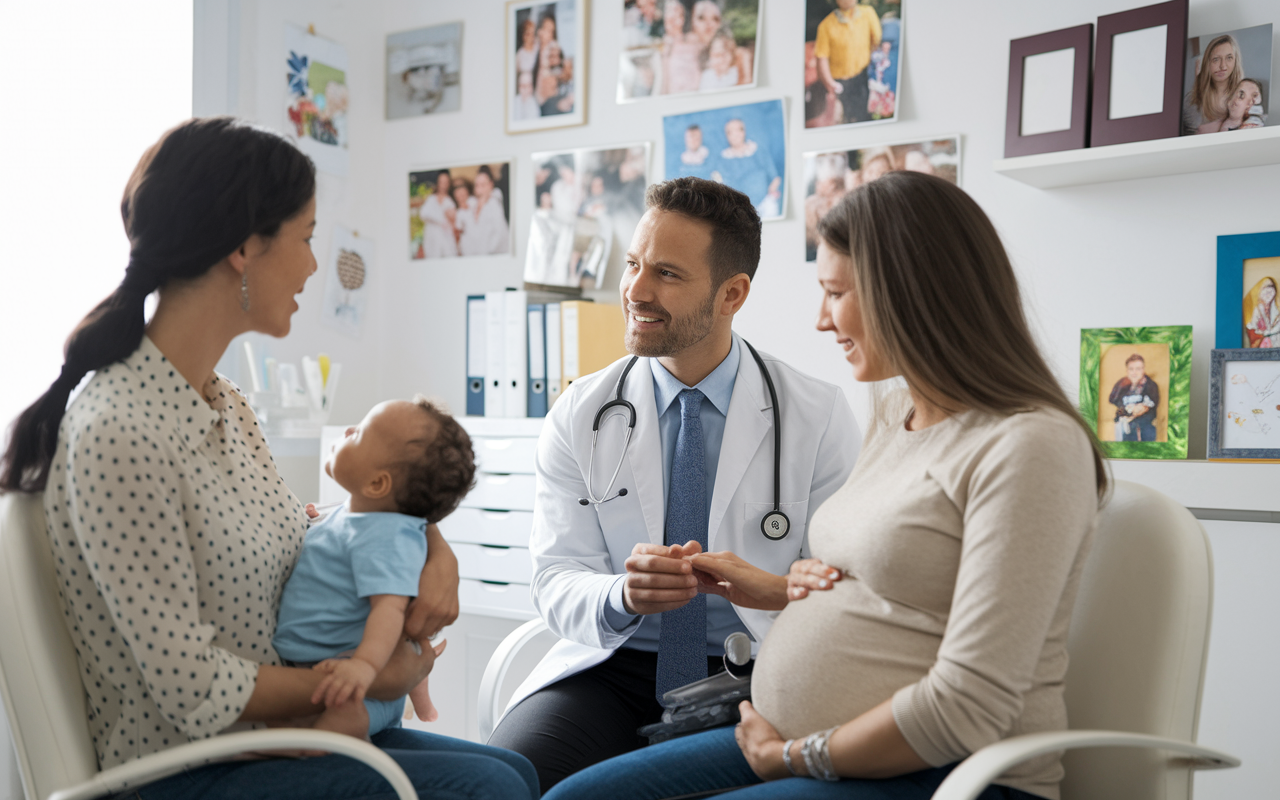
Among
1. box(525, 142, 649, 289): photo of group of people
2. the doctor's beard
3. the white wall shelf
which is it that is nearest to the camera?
the doctor's beard

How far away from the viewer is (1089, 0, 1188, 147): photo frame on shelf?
2174 millimetres

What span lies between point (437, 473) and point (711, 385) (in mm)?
698

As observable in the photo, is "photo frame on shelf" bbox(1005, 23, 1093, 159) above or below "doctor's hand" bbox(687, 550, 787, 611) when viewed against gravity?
above

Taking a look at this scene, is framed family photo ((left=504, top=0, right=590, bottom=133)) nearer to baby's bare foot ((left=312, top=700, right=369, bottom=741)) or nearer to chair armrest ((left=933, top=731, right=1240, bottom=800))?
baby's bare foot ((left=312, top=700, right=369, bottom=741))

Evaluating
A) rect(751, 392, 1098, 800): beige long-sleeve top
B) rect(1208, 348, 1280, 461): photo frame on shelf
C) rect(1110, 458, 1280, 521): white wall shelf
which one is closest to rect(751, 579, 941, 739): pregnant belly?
A: rect(751, 392, 1098, 800): beige long-sleeve top

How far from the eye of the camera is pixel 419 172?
345cm

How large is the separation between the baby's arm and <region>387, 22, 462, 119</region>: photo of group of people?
8.34ft

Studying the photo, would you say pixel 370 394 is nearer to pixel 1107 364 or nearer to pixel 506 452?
pixel 506 452

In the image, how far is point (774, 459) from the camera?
1.81 m

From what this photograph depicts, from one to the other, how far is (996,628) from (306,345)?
2656mm

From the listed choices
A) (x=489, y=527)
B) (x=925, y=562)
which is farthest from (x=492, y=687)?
(x=489, y=527)

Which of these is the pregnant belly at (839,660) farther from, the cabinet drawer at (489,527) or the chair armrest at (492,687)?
the cabinet drawer at (489,527)

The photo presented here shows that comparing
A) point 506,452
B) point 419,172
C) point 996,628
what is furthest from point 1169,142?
point 419,172

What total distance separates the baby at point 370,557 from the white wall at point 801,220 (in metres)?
1.13
